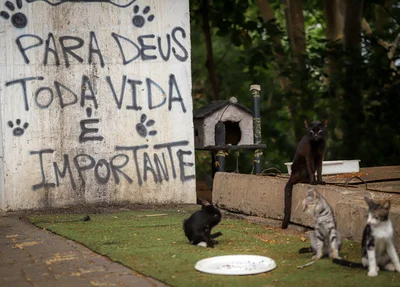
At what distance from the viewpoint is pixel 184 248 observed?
24.6 ft

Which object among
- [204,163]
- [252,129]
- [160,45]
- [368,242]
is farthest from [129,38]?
[204,163]

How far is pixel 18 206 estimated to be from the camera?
11.0m

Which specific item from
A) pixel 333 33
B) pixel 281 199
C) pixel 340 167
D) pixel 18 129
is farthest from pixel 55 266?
pixel 333 33

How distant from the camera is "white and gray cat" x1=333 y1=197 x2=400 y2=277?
6.08m

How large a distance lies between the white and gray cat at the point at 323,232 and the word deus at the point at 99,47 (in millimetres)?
5155

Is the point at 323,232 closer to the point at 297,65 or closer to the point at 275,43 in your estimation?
the point at 297,65

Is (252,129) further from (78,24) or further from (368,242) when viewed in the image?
(368,242)

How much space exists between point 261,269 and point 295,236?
1966mm

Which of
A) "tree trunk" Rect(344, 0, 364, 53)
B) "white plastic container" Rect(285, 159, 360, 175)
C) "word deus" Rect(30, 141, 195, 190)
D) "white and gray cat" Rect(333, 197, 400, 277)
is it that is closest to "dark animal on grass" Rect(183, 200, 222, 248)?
"white and gray cat" Rect(333, 197, 400, 277)

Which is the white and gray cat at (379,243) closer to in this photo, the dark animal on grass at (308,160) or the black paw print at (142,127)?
the dark animal on grass at (308,160)

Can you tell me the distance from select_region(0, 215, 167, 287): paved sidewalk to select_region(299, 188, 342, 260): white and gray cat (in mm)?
1492

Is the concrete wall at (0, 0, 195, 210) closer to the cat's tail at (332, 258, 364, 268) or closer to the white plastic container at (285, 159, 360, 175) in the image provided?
the white plastic container at (285, 159, 360, 175)

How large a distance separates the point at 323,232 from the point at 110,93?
5.27 metres

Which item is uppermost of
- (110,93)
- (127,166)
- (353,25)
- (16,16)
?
(353,25)
